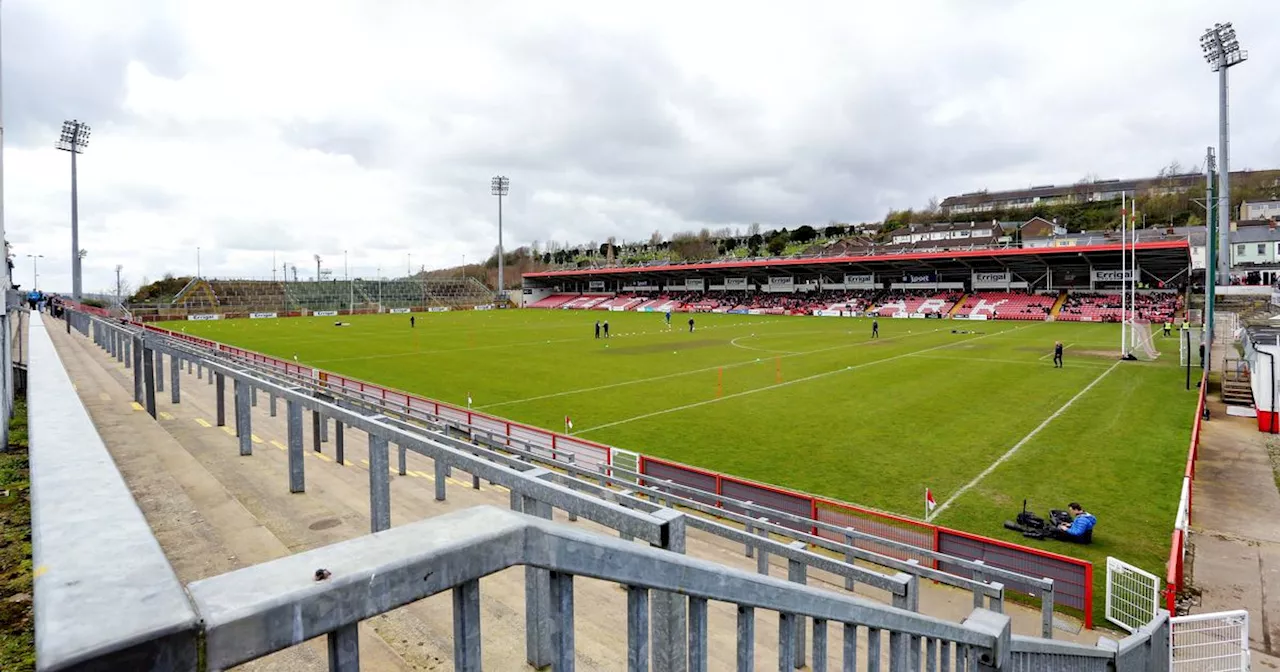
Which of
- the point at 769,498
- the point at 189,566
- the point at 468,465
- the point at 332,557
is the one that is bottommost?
the point at 769,498

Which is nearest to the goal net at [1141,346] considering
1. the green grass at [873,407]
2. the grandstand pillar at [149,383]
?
the green grass at [873,407]

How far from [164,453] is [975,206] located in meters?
179

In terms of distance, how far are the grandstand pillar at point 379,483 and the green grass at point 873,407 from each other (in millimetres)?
12244

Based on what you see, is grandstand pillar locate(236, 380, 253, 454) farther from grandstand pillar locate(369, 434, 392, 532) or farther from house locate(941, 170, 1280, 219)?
house locate(941, 170, 1280, 219)

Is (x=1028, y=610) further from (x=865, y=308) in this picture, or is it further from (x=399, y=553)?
(x=865, y=308)

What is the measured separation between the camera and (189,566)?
366 cm

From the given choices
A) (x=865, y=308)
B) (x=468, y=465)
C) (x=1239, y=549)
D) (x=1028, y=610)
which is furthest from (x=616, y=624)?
(x=865, y=308)

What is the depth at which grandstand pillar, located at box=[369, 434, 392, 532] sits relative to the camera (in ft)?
12.8

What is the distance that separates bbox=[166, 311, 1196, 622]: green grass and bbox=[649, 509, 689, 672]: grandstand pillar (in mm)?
12087

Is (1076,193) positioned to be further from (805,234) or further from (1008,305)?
(1008,305)

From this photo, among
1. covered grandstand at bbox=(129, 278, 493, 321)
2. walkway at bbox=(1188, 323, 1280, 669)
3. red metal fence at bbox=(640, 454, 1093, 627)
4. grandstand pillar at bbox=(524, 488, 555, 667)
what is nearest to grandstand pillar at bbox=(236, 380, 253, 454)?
grandstand pillar at bbox=(524, 488, 555, 667)

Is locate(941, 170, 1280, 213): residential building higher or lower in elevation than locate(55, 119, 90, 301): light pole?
higher

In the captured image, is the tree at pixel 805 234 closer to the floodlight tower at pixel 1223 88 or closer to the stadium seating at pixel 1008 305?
the stadium seating at pixel 1008 305

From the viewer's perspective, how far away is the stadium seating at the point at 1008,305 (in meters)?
69.0
